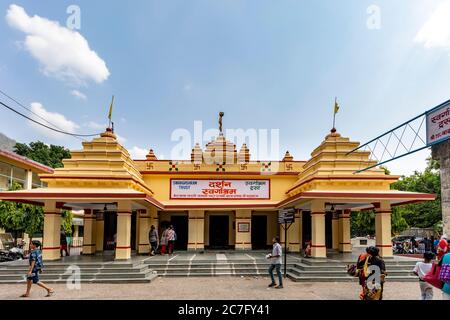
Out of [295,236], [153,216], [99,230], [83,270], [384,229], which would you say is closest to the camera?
[83,270]

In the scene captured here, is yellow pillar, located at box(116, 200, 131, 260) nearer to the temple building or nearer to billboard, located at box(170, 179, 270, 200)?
the temple building

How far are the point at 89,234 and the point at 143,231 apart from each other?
8.40 ft

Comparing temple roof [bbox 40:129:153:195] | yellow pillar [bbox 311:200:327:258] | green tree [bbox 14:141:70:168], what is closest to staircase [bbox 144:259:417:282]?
yellow pillar [bbox 311:200:327:258]

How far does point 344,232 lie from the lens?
57.9 feet

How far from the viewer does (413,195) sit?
13141mm

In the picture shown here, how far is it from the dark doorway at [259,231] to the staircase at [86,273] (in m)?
8.50

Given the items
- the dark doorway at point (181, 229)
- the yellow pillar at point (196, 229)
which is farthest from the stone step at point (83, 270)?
the dark doorway at point (181, 229)

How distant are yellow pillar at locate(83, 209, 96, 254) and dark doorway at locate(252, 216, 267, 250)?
8187 mm

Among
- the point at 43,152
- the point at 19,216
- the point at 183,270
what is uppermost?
the point at 43,152

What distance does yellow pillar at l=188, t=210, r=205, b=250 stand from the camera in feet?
59.5

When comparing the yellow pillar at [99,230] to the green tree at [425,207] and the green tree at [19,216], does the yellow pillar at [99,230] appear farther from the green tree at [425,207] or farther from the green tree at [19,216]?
the green tree at [425,207]

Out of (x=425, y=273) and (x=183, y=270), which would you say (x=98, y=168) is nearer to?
(x=183, y=270)

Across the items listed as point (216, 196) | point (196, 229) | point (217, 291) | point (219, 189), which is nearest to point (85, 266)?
point (217, 291)
